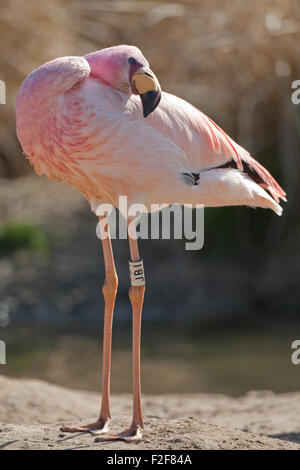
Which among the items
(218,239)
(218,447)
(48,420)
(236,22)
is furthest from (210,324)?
(218,447)

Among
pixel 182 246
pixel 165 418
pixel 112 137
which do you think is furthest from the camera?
pixel 182 246

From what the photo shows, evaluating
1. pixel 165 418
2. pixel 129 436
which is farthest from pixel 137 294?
pixel 165 418

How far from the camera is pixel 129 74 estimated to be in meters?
3.23

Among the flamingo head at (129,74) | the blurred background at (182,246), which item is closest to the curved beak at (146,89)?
the flamingo head at (129,74)

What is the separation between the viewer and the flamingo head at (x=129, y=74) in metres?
3.21

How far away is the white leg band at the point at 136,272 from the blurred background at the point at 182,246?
9.88ft

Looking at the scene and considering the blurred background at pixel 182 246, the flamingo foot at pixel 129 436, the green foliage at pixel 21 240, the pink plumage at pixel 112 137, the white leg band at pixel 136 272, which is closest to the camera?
the pink plumage at pixel 112 137

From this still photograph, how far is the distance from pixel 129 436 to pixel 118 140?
4.26 feet

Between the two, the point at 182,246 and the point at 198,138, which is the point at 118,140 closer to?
the point at 198,138

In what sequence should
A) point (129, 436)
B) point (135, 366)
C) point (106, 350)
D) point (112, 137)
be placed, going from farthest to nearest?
1. point (106, 350)
2. point (135, 366)
3. point (129, 436)
4. point (112, 137)

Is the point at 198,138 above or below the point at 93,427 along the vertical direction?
above

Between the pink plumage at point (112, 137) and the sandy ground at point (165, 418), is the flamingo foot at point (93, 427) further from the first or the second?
the pink plumage at point (112, 137)

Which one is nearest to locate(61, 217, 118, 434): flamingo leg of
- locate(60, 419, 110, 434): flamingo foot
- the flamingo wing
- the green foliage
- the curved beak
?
locate(60, 419, 110, 434): flamingo foot
